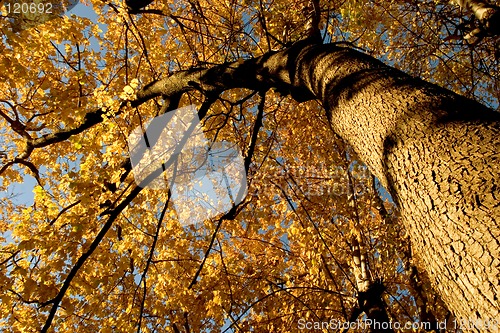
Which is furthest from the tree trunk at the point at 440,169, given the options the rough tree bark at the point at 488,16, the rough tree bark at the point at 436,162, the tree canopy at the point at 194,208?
the rough tree bark at the point at 488,16

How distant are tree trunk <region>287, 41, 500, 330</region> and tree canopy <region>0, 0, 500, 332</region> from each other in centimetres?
115

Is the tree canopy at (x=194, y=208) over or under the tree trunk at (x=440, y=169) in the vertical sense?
over

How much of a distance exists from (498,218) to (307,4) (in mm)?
4251

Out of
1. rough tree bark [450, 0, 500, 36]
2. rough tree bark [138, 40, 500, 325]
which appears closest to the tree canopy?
rough tree bark [450, 0, 500, 36]

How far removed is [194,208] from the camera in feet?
20.1

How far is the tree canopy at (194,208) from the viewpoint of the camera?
9.91 feet

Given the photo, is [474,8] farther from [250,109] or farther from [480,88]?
[250,109]

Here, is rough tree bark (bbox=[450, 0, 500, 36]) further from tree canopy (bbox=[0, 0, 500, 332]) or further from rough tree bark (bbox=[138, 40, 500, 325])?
rough tree bark (bbox=[138, 40, 500, 325])

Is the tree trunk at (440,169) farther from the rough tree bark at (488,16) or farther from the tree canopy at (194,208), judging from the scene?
the rough tree bark at (488,16)

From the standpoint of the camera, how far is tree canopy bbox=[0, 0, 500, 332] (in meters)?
3.02

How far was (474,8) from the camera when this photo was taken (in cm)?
339

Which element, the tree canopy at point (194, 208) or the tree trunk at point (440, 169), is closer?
the tree trunk at point (440, 169)

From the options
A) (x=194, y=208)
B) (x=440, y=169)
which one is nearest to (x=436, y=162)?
(x=440, y=169)

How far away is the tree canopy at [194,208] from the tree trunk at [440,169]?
115cm
